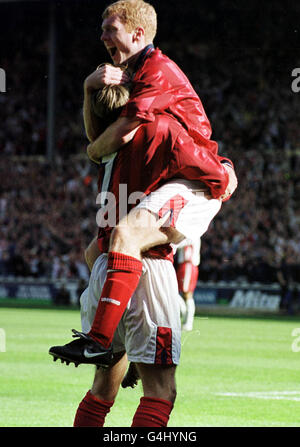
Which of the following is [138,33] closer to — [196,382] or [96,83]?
[96,83]

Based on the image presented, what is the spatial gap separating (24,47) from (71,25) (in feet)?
8.01

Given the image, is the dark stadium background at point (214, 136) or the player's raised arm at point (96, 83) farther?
the dark stadium background at point (214, 136)

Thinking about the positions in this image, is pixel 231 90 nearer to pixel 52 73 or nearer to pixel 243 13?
pixel 243 13

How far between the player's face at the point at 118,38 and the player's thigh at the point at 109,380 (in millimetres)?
1489

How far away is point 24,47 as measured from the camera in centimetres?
Result: 3262

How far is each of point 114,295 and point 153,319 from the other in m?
0.27

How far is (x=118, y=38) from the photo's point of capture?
14.0 feet

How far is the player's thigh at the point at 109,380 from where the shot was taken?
4375 mm

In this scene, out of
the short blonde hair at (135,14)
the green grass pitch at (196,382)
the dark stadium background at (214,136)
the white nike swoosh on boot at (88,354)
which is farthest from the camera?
the dark stadium background at (214,136)

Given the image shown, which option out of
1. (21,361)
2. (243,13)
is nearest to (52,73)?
(243,13)

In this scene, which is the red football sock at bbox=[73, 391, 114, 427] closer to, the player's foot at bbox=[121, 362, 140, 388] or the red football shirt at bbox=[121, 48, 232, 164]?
the player's foot at bbox=[121, 362, 140, 388]

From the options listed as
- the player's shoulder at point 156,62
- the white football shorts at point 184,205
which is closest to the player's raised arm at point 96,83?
the player's shoulder at point 156,62

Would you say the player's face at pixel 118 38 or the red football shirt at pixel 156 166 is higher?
the player's face at pixel 118 38

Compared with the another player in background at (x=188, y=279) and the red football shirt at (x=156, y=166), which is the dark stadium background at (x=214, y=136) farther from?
the red football shirt at (x=156, y=166)
